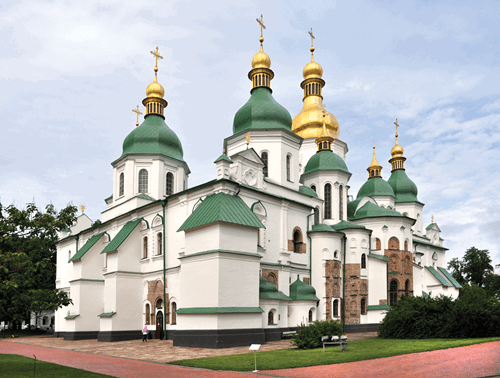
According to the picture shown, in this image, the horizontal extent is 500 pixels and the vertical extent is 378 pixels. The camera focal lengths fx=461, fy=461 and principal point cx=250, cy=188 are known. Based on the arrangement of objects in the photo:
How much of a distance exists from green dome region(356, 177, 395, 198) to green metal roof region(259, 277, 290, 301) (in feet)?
62.5

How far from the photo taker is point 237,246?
2242 centimetres

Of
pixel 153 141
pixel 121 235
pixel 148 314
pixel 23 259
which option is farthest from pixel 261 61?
pixel 23 259

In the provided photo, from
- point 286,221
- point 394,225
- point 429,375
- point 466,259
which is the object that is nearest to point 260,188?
point 286,221

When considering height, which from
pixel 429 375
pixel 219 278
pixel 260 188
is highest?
pixel 260 188

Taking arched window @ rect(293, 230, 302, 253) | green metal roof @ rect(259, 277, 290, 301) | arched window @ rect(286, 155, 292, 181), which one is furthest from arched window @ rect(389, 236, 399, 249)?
green metal roof @ rect(259, 277, 290, 301)

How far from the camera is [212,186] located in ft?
79.2

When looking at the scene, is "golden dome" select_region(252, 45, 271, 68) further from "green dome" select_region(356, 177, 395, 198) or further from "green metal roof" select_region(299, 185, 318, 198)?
"green dome" select_region(356, 177, 395, 198)

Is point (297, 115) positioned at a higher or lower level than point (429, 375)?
higher

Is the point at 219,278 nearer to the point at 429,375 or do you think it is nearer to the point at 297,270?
the point at 297,270

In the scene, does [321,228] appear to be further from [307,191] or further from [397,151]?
[397,151]

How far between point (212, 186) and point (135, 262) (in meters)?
8.19

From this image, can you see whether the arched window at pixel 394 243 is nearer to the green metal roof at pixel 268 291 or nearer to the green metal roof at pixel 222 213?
the green metal roof at pixel 268 291

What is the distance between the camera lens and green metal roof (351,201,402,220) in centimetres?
3416

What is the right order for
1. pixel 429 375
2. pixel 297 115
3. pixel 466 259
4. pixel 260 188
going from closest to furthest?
pixel 429 375 → pixel 260 188 → pixel 297 115 → pixel 466 259
